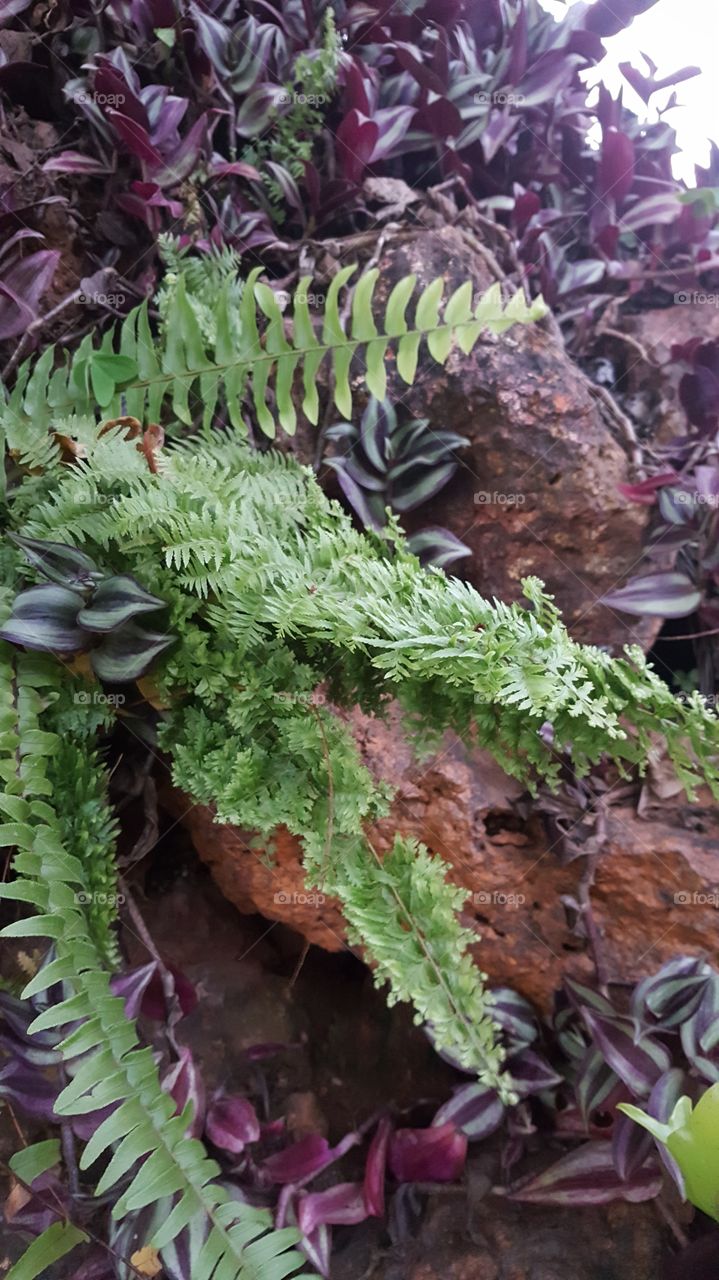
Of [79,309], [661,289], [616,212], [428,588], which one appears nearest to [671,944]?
[428,588]

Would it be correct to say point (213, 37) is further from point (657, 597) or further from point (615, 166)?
point (657, 597)

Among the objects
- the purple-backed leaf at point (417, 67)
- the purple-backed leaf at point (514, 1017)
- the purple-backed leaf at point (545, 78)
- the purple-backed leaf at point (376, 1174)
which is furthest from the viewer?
the purple-backed leaf at point (545, 78)

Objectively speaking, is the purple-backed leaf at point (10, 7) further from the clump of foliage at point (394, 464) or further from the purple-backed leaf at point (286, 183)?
the clump of foliage at point (394, 464)

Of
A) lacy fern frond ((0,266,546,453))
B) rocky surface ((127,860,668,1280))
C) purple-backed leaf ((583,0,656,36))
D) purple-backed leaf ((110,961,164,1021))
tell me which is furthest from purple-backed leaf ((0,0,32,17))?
purple-backed leaf ((110,961,164,1021))

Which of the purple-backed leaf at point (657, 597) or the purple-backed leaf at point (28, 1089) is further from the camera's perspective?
the purple-backed leaf at point (657, 597)

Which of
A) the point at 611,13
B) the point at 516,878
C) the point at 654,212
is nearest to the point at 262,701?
the point at 516,878

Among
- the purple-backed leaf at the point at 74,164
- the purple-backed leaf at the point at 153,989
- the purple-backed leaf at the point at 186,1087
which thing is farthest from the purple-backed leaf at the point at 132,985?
the purple-backed leaf at the point at 74,164

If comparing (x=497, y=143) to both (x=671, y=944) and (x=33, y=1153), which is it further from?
(x=33, y=1153)
